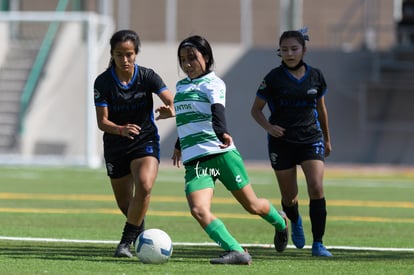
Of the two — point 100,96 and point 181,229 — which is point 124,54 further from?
point 181,229

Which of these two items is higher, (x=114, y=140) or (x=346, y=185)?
(x=114, y=140)

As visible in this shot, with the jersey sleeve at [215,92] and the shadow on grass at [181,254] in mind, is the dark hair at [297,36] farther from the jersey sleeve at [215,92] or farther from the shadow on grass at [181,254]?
the shadow on grass at [181,254]

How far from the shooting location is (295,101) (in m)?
10.7

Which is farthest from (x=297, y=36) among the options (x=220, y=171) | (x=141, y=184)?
(x=141, y=184)

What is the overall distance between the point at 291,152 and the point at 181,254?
1498 millimetres

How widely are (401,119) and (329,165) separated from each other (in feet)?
8.78

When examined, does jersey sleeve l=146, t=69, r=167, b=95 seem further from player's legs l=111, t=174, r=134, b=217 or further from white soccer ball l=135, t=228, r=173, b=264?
white soccer ball l=135, t=228, r=173, b=264

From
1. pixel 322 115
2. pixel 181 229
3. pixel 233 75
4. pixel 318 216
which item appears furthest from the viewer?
pixel 233 75

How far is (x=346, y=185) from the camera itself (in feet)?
73.2

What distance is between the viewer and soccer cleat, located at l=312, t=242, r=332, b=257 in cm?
1023

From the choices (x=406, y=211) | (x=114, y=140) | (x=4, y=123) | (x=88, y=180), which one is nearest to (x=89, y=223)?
(x=114, y=140)

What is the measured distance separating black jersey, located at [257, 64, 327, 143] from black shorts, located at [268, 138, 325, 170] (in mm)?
58

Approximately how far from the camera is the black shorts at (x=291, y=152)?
10648 mm

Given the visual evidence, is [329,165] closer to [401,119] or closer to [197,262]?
[401,119]
